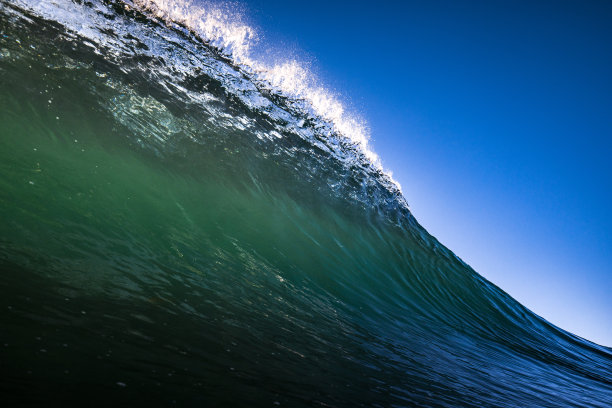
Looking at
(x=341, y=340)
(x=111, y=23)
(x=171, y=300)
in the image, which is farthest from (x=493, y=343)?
(x=111, y=23)

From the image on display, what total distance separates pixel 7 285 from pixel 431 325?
5878mm

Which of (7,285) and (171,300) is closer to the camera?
(7,285)

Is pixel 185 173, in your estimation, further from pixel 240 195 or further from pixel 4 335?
pixel 4 335

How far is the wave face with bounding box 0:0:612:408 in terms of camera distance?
1.71m

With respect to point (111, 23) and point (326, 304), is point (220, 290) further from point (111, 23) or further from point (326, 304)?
point (111, 23)

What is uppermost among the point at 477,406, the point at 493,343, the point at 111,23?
the point at 111,23

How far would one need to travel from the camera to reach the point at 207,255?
4234mm

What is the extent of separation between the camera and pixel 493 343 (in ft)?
19.4

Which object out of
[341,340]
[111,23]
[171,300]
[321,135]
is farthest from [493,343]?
[111,23]

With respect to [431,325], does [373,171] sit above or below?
above

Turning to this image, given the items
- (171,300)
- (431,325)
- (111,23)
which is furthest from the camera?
(111,23)

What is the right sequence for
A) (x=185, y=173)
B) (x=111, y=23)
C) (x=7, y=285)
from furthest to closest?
(x=111, y=23) → (x=185, y=173) → (x=7, y=285)

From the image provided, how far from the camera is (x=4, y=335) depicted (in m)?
1.38

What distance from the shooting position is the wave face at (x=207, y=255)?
171cm
